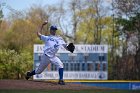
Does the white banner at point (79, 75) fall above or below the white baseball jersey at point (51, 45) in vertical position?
below

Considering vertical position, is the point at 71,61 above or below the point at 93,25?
below

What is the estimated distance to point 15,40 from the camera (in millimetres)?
40250

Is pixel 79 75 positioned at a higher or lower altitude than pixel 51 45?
lower

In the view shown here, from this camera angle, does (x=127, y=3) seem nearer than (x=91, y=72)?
No

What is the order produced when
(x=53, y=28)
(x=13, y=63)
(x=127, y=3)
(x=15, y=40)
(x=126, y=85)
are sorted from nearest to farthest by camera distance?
(x=53, y=28) → (x=126, y=85) → (x=13, y=63) → (x=127, y=3) → (x=15, y=40)

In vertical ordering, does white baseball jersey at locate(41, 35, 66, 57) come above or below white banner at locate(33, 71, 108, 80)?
above

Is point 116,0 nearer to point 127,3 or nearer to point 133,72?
point 127,3

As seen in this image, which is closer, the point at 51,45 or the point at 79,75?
the point at 51,45

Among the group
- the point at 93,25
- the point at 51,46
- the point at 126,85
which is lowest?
the point at 126,85

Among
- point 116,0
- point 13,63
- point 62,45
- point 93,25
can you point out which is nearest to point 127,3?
point 116,0

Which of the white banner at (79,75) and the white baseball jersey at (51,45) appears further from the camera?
the white banner at (79,75)

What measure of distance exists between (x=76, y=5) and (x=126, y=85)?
14.8 m

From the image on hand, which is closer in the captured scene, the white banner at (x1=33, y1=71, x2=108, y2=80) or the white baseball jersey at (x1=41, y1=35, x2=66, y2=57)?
the white baseball jersey at (x1=41, y1=35, x2=66, y2=57)

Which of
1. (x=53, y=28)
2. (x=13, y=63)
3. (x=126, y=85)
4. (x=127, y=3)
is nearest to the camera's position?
(x=53, y=28)
